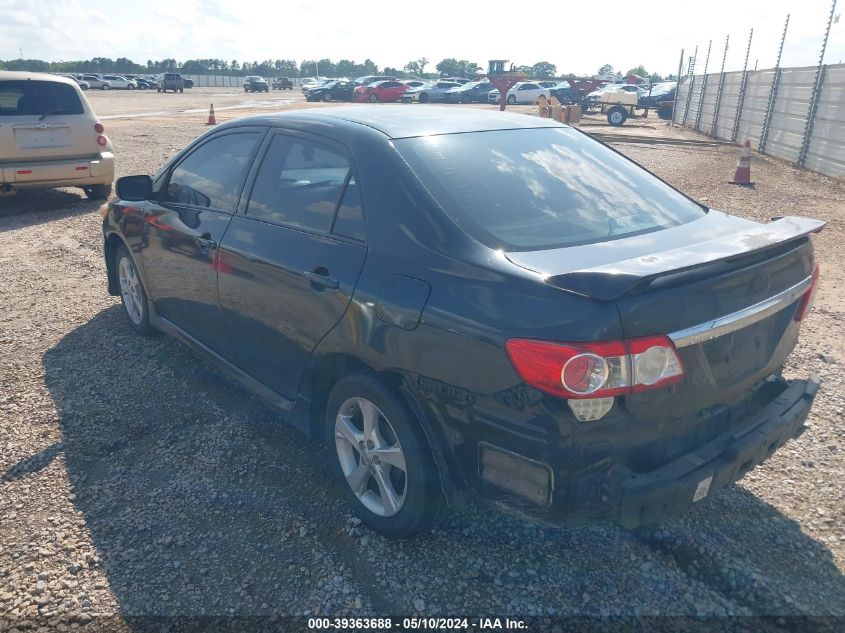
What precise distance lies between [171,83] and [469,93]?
28.9m

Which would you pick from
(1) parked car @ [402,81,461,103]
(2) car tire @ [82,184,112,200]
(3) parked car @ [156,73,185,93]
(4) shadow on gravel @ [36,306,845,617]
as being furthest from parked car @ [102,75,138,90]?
(4) shadow on gravel @ [36,306,845,617]

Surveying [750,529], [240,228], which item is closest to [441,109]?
[240,228]

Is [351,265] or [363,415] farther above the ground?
[351,265]

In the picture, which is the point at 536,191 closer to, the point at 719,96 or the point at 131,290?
the point at 131,290

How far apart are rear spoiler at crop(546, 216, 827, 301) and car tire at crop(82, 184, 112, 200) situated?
9.51 m

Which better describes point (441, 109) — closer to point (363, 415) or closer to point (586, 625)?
point (363, 415)

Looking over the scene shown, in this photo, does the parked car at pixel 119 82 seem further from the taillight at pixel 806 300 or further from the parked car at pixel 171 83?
the taillight at pixel 806 300

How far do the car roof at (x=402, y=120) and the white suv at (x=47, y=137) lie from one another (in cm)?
634

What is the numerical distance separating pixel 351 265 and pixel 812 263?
199 centimetres

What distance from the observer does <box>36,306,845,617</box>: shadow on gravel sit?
254cm

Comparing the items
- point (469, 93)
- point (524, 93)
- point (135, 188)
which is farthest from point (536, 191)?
point (469, 93)

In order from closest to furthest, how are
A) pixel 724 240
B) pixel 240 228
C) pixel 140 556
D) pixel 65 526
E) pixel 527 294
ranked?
1. pixel 527 294
2. pixel 724 240
3. pixel 140 556
4. pixel 65 526
5. pixel 240 228

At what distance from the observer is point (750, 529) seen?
2.90 meters

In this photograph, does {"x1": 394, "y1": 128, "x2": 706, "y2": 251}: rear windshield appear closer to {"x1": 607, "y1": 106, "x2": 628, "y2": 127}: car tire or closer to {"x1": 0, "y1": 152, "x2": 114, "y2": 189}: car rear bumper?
{"x1": 0, "y1": 152, "x2": 114, "y2": 189}: car rear bumper
